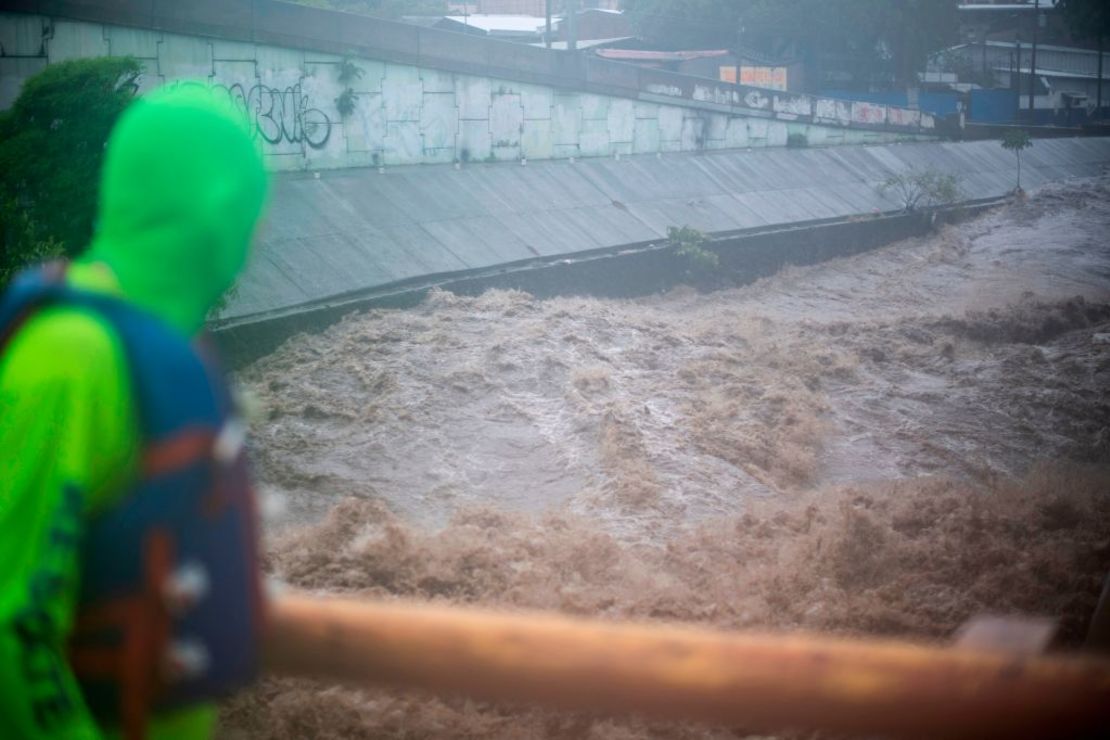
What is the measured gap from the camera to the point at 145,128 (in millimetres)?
1740

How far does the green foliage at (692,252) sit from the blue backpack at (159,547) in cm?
1872

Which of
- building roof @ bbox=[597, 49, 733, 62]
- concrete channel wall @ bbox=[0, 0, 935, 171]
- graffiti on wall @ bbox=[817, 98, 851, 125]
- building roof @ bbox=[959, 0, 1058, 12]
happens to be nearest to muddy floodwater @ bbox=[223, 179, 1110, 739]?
concrete channel wall @ bbox=[0, 0, 935, 171]

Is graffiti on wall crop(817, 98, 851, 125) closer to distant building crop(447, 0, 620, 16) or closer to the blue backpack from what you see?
distant building crop(447, 0, 620, 16)

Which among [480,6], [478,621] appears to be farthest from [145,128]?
[480,6]

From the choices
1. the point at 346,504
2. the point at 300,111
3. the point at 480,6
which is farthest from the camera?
the point at 480,6

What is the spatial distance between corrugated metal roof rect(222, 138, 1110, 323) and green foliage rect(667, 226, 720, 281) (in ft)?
1.50

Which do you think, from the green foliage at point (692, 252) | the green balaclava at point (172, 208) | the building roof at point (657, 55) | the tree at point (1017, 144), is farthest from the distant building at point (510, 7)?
the green balaclava at point (172, 208)

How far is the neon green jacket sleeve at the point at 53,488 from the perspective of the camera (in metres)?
1.52

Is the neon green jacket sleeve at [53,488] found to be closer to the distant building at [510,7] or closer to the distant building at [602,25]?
the distant building at [602,25]

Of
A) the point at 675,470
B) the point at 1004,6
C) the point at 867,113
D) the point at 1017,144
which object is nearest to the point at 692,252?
the point at 675,470

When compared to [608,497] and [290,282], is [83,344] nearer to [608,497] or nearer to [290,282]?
[608,497]

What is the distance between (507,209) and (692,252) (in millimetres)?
3466

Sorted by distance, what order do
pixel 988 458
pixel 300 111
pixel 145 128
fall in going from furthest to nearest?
pixel 300 111 < pixel 988 458 < pixel 145 128

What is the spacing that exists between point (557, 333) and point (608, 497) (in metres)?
4.74
